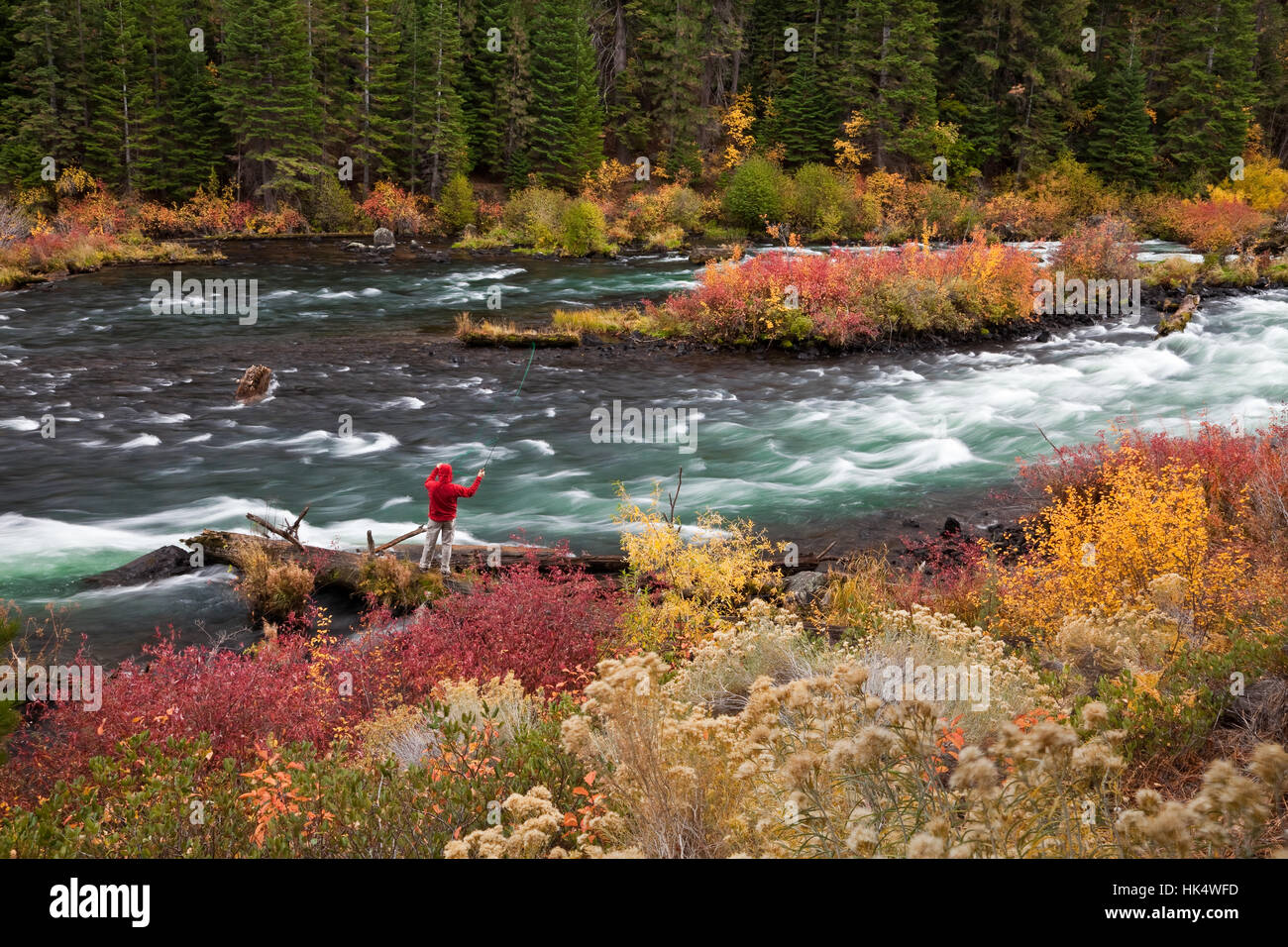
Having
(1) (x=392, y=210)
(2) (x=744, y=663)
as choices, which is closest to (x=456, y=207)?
(1) (x=392, y=210)

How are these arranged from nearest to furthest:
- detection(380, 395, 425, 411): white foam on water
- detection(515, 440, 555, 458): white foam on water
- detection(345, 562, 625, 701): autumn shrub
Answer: detection(345, 562, 625, 701): autumn shrub < detection(515, 440, 555, 458): white foam on water < detection(380, 395, 425, 411): white foam on water

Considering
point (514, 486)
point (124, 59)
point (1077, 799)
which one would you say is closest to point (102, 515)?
point (514, 486)

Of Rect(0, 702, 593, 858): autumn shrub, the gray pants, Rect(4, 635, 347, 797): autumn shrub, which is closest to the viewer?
Rect(0, 702, 593, 858): autumn shrub

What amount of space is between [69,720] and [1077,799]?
6857mm

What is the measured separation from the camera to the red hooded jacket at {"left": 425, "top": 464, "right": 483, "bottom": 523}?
10633 millimetres

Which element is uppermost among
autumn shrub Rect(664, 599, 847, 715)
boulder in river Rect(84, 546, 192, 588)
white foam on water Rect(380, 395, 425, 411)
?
white foam on water Rect(380, 395, 425, 411)

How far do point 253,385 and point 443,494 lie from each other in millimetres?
11367

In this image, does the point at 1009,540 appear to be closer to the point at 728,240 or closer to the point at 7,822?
the point at 7,822

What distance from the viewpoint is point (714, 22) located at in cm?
5512

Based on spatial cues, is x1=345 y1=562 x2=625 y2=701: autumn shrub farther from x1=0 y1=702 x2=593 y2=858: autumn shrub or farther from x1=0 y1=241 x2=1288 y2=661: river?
x1=0 y1=241 x2=1288 y2=661: river

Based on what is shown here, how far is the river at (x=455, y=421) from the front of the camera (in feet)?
43.4

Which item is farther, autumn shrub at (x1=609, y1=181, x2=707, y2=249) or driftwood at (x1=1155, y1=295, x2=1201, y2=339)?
autumn shrub at (x1=609, y1=181, x2=707, y2=249)

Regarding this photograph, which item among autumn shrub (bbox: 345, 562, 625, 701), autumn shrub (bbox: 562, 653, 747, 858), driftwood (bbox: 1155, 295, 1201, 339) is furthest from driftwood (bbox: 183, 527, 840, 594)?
driftwood (bbox: 1155, 295, 1201, 339)

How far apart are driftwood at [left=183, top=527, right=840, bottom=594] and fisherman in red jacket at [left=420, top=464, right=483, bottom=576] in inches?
15.3
